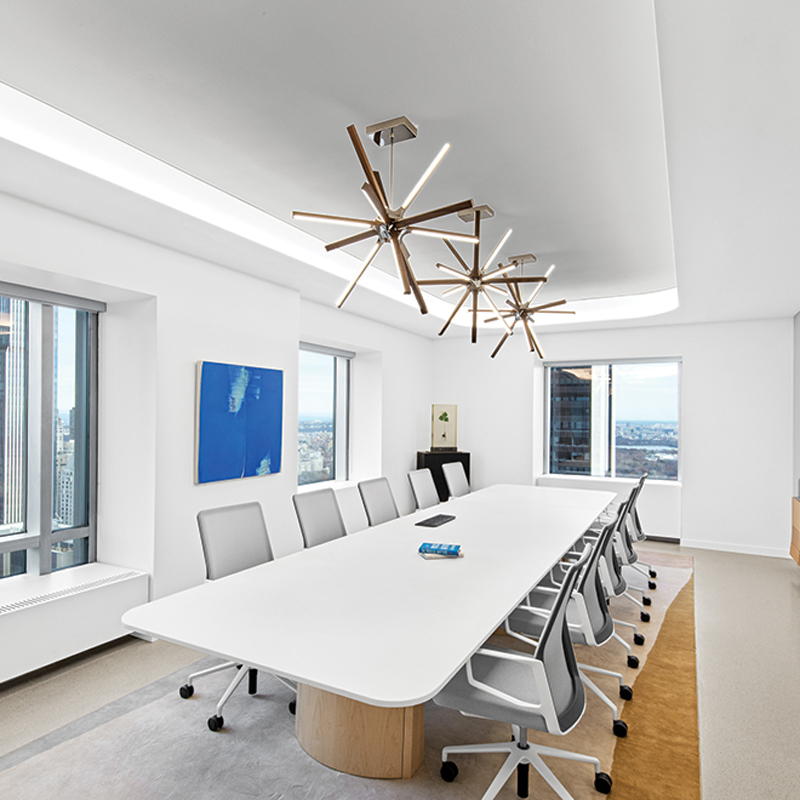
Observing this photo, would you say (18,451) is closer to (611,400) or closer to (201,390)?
(201,390)

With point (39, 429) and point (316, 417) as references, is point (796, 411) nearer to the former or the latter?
point (316, 417)

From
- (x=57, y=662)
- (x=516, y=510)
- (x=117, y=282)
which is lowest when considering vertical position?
(x=57, y=662)

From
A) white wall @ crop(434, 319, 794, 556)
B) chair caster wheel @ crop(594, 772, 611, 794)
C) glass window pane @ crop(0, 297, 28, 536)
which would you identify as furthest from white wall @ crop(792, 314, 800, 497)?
glass window pane @ crop(0, 297, 28, 536)

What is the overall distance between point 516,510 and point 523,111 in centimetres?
312

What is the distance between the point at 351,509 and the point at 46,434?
3.82 meters

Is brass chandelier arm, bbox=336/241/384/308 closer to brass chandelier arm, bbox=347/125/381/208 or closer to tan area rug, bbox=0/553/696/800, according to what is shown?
brass chandelier arm, bbox=347/125/381/208

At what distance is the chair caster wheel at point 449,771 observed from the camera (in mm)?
2342

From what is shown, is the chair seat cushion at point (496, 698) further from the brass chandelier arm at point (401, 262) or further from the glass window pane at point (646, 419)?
the glass window pane at point (646, 419)

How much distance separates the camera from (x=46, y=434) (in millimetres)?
3783

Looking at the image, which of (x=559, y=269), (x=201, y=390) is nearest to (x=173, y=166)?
(x=201, y=390)

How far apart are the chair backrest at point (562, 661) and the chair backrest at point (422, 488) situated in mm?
2941

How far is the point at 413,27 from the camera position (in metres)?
2.04

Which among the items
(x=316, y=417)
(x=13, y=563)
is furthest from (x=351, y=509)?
(x=13, y=563)

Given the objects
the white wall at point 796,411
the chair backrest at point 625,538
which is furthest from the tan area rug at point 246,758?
the white wall at point 796,411
